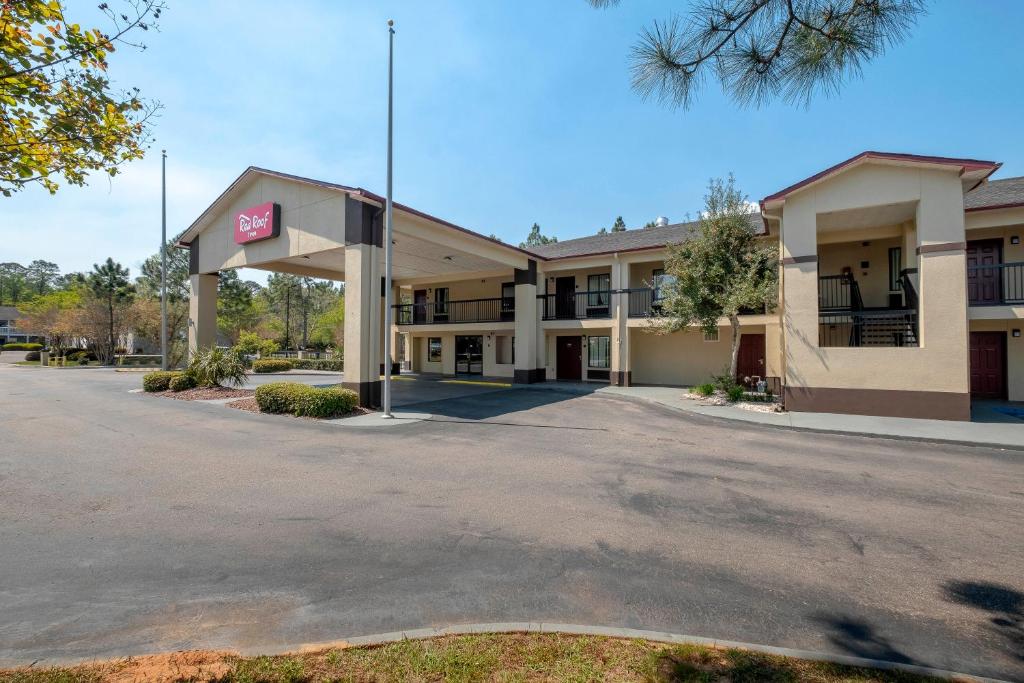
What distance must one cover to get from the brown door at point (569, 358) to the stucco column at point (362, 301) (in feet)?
39.4

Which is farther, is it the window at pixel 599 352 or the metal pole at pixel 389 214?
the window at pixel 599 352

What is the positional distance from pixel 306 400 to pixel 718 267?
14.0 metres

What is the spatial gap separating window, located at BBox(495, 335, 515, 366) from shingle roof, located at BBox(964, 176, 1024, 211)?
1898 centimetres

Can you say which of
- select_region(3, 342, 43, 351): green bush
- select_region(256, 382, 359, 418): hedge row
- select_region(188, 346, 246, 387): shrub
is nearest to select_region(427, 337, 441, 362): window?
select_region(188, 346, 246, 387): shrub

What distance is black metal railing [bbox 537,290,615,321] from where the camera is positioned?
22484 millimetres

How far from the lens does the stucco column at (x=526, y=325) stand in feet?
69.9

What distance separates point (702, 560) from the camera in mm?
4391

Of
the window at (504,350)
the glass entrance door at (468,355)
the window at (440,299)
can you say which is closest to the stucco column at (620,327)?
the window at (504,350)

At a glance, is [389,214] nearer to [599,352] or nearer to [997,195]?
[599,352]

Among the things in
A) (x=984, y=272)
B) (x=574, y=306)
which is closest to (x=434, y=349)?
(x=574, y=306)

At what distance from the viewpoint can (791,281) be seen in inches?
556

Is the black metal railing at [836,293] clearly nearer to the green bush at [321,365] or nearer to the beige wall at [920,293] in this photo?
the beige wall at [920,293]

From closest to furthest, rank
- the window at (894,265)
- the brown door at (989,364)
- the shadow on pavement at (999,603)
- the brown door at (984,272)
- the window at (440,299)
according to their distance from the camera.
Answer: the shadow on pavement at (999,603), the brown door at (984,272), the brown door at (989,364), the window at (894,265), the window at (440,299)

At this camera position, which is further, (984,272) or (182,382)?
(182,382)
